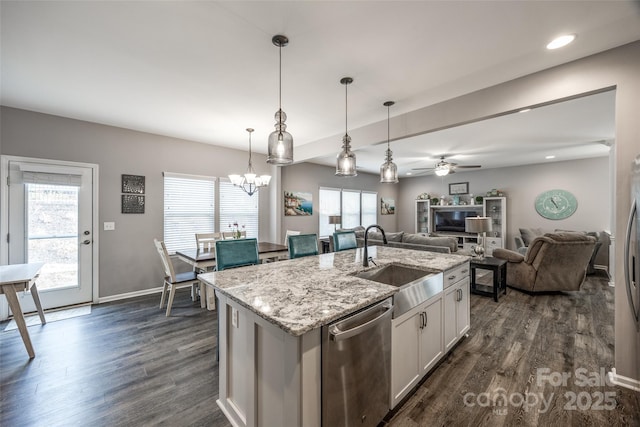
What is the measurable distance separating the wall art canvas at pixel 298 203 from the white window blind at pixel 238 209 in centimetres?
79

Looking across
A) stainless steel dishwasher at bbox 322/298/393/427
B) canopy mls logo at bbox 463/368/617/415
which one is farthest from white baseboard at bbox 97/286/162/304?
canopy mls logo at bbox 463/368/617/415

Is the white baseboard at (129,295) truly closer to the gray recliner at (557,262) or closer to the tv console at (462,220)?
the gray recliner at (557,262)

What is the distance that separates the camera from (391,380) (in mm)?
1631

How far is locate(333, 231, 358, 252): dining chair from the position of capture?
3.43 m

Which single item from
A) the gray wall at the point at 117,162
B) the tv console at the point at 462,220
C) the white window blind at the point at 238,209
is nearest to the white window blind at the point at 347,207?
the tv console at the point at 462,220

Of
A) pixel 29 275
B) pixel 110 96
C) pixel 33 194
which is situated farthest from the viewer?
pixel 33 194

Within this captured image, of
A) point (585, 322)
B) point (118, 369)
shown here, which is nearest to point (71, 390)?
point (118, 369)

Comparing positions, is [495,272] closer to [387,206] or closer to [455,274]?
[455,274]

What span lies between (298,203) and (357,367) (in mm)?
5160

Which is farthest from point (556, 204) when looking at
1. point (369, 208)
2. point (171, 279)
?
point (171, 279)

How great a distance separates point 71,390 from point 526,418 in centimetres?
329

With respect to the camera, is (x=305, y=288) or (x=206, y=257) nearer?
(x=305, y=288)

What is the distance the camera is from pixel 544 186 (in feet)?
21.6

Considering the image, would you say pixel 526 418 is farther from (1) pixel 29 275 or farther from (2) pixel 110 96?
(2) pixel 110 96
